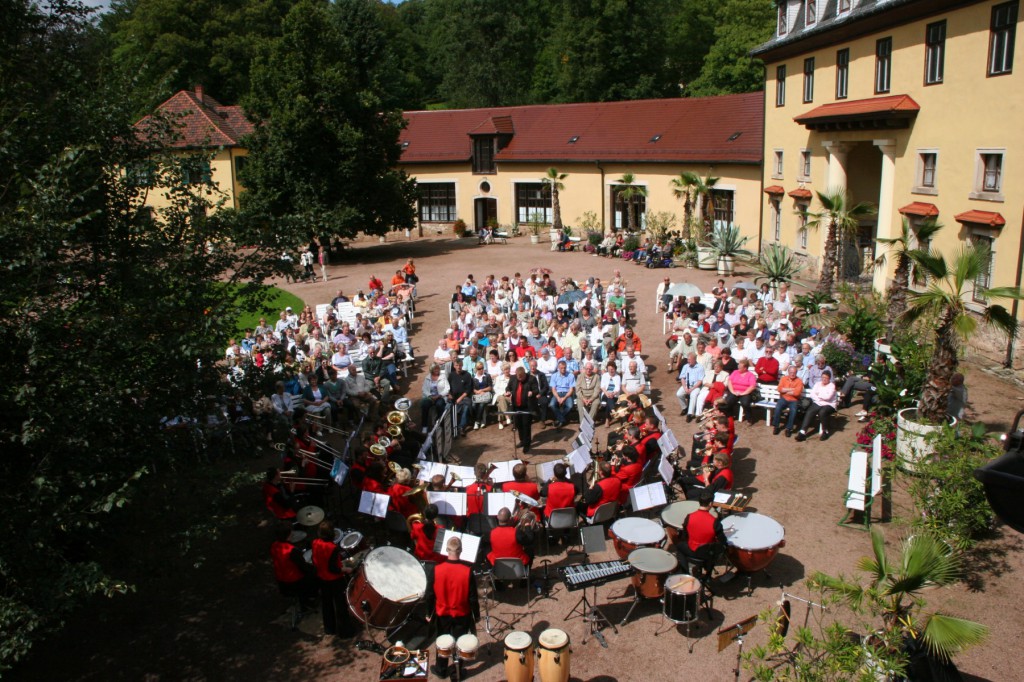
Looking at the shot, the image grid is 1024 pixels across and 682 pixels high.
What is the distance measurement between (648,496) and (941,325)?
4.61m

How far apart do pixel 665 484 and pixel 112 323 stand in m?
6.77

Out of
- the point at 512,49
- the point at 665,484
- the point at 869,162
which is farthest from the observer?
the point at 512,49

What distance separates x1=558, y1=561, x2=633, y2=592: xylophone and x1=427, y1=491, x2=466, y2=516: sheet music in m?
1.80

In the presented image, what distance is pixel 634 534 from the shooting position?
8.98 metres

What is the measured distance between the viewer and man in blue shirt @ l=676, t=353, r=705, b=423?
14145mm

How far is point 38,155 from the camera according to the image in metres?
7.45

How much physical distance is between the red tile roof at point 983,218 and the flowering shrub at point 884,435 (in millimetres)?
6761

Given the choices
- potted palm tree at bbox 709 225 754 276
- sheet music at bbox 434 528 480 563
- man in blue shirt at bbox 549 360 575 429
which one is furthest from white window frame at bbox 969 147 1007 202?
sheet music at bbox 434 528 480 563

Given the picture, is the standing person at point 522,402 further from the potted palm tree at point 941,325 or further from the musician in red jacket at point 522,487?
the potted palm tree at point 941,325

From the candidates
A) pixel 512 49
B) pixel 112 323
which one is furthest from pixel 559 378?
pixel 512 49

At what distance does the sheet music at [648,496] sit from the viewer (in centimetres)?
961

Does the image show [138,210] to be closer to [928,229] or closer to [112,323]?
[112,323]

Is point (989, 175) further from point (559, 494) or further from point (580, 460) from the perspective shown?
point (559, 494)

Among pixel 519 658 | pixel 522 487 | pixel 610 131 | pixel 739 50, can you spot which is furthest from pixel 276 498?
pixel 739 50
